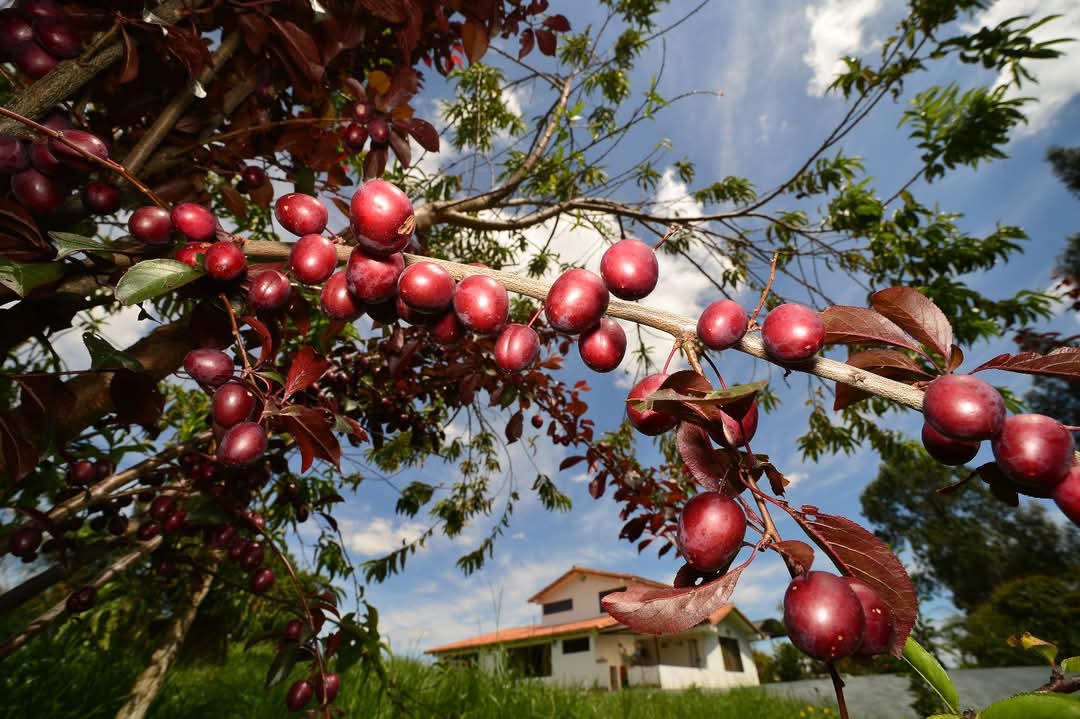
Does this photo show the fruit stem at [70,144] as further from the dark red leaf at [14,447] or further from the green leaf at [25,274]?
the dark red leaf at [14,447]

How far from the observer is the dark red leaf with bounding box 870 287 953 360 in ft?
2.01

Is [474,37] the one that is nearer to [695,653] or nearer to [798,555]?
[798,555]

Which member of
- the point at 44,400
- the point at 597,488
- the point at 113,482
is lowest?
the point at 44,400

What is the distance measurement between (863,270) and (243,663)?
6135mm

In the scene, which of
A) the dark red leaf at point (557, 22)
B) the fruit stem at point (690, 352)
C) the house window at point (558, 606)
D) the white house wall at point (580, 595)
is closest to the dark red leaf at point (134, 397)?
the fruit stem at point (690, 352)

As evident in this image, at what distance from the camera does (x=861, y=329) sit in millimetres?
612

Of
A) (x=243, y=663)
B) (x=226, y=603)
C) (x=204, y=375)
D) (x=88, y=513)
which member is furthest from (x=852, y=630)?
(x=243, y=663)

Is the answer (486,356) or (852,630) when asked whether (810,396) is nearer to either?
(486,356)

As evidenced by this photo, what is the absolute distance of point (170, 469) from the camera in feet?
7.00

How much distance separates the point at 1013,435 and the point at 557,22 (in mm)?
2514

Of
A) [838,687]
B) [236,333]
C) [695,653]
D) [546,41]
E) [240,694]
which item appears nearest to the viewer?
[838,687]

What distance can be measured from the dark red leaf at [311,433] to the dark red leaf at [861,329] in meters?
0.81

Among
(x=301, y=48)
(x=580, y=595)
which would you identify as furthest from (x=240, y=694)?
(x=580, y=595)

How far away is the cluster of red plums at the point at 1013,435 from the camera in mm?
464
